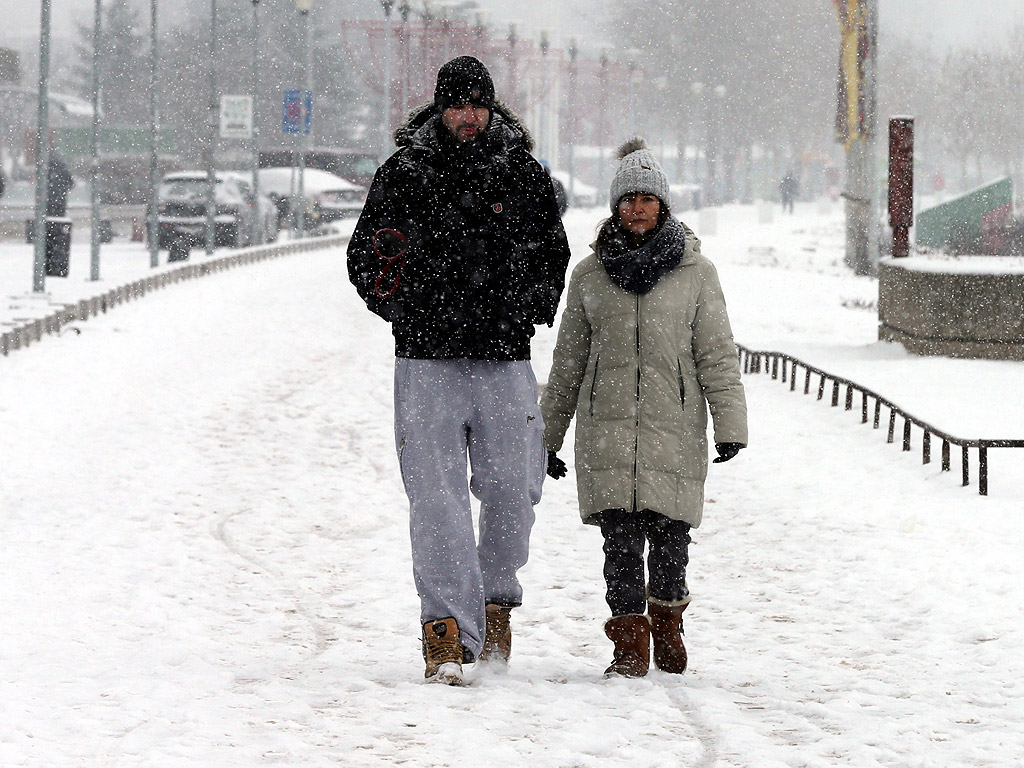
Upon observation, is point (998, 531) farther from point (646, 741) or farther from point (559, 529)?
point (646, 741)

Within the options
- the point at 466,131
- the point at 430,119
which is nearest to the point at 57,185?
the point at 430,119

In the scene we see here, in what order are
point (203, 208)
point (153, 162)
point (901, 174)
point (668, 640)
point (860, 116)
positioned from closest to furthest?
point (668, 640) → point (901, 174) → point (153, 162) → point (860, 116) → point (203, 208)

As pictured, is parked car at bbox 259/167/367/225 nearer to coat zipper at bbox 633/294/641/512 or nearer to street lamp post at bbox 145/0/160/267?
street lamp post at bbox 145/0/160/267

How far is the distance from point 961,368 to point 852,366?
116 centimetres

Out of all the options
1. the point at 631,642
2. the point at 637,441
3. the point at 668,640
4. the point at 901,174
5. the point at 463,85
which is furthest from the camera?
the point at 901,174

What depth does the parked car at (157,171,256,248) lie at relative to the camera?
3500 centimetres

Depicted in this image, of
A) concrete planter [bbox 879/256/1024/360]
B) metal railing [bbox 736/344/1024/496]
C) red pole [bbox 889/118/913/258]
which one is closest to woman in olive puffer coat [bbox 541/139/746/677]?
metal railing [bbox 736/344/1024/496]

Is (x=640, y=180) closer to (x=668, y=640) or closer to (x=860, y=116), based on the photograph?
(x=668, y=640)

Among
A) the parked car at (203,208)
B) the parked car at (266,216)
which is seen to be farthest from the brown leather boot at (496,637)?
the parked car at (266,216)

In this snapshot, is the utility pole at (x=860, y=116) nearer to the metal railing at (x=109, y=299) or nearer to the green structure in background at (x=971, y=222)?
the green structure in background at (x=971, y=222)

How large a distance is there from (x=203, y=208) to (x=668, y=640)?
31420 millimetres

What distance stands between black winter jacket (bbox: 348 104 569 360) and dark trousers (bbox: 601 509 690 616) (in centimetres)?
70

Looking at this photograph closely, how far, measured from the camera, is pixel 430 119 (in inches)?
200

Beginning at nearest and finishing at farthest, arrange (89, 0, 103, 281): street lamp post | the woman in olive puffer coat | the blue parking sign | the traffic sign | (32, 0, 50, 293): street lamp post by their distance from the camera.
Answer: the woman in olive puffer coat < (32, 0, 50, 293): street lamp post < (89, 0, 103, 281): street lamp post < the traffic sign < the blue parking sign
